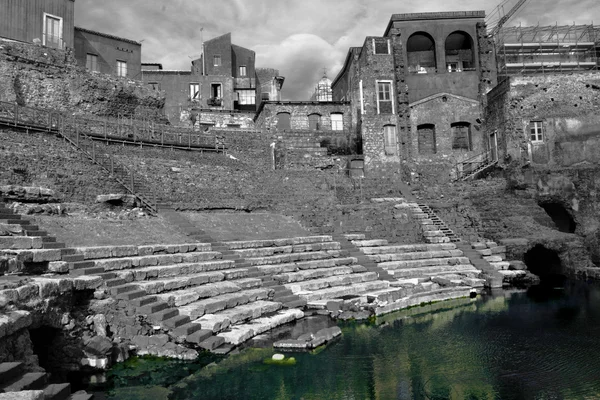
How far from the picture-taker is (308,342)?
8.48 meters

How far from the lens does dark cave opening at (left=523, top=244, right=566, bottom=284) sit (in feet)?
59.3

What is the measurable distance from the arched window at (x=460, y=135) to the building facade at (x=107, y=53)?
23097mm

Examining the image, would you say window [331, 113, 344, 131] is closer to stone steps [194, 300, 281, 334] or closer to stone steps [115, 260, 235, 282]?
stone steps [115, 260, 235, 282]

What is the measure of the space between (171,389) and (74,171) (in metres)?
12.2

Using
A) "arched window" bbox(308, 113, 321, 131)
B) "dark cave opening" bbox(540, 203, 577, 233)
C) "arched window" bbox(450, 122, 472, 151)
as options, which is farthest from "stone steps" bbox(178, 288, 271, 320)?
"arched window" bbox(450, 122, 472, 151)

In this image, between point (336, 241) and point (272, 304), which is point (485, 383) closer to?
point (272, 304)

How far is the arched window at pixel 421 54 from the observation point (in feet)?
108

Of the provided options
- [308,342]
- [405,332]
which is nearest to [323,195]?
[405,332]

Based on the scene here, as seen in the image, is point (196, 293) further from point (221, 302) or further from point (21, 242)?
point (21, 242)

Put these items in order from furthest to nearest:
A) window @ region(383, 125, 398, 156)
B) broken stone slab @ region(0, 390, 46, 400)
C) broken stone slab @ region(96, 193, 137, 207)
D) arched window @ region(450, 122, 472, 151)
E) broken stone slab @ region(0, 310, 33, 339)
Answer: arched window @ region(450, 122, 472, 151) < window @ region(383, 125, 398, 156) < broken stone slab @ region(96, 193, 137, 207) < broken stone slab @ region(0, 310, 33, 339) < broken stone slab @ region(0, 390, 46, 400)

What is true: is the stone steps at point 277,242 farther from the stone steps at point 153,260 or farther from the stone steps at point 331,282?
the stone steps at point 331,282

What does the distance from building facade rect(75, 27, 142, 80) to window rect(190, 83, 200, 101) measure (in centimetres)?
545

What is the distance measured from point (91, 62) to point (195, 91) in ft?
30.7

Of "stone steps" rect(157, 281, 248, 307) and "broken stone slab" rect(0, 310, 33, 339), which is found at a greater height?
"broken stone slab" rect(0, 310, 33, 339)
